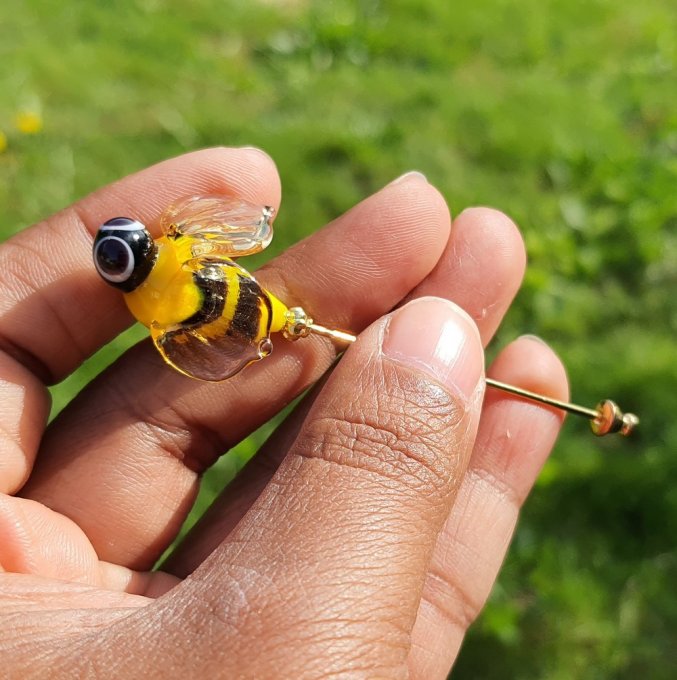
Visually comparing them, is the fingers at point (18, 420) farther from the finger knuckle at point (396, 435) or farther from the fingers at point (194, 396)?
the finger knuckle at point (396, 435)

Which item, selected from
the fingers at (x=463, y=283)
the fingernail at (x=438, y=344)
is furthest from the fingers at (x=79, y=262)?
the fingernail at (x=438, y=344)

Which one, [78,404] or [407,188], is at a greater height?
[407,188]

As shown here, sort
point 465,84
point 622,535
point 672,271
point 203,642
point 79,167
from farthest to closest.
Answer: point 465,84
point 79,167
point 672,271
point 622,535
point 203,642

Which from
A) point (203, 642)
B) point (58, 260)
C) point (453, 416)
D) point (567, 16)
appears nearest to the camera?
point (203, 642)

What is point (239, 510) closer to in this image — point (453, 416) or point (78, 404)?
point (78, 404)

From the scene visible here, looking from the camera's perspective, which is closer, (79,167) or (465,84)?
(79,167)

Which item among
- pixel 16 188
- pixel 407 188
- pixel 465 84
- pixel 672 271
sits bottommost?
pixel 16 188

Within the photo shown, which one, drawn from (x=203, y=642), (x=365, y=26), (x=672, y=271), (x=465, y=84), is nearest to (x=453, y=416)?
(x=203, y=642)
